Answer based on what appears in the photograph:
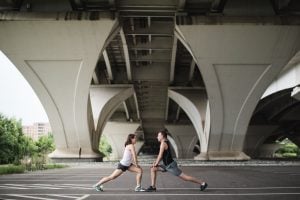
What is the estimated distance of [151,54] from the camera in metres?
32.8

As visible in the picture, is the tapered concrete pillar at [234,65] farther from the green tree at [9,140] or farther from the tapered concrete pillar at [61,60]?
the green tree at [9,140]

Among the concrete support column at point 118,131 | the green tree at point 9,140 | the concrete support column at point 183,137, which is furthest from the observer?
the concrete support column at point 183,137

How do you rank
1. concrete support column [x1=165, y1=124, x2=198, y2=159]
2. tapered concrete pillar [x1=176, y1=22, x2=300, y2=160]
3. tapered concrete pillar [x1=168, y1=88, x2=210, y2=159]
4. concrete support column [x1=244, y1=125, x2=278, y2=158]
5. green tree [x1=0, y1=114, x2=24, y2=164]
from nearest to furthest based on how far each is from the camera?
tapered concrete pillar [x1=176, y1=22, x2=300, y2=160] < tapered concrete pillar [x1=168, y1=88, x2=210, y2=159] < green tree [x1=0, y1=114, x2=24, y2=164] < concrete support column [x1=244, y1=125, x2=278, y2=158] < concrete support column [x1=165, y1=124, x2=198, y2=159]

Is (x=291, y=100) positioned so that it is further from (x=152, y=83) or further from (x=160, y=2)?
(x=160, y=2)

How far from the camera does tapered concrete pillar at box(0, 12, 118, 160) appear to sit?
2223 cm

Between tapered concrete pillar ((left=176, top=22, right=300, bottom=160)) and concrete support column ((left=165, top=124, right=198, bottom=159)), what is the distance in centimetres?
3213

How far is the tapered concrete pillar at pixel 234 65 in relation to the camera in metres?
22.7

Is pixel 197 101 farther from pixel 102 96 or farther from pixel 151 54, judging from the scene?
pixel 102 96

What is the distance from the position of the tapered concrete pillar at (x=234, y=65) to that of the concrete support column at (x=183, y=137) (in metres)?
32.1

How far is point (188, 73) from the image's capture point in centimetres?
3778

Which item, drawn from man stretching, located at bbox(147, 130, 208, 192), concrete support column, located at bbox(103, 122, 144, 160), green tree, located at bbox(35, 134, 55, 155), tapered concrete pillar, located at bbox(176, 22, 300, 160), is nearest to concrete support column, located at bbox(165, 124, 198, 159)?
concrete support column, located at bbox(103, 122, 144, 160)

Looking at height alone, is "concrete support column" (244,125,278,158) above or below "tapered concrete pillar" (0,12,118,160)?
below

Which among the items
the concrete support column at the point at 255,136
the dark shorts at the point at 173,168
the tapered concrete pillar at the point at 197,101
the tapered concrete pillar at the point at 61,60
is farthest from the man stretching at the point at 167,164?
the concrete support column at the point at 255,136

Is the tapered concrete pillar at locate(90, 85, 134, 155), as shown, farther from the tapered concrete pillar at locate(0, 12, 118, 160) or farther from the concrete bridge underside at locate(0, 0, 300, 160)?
the tapered concrete pillar at locate(0, 12, 118, 160)
